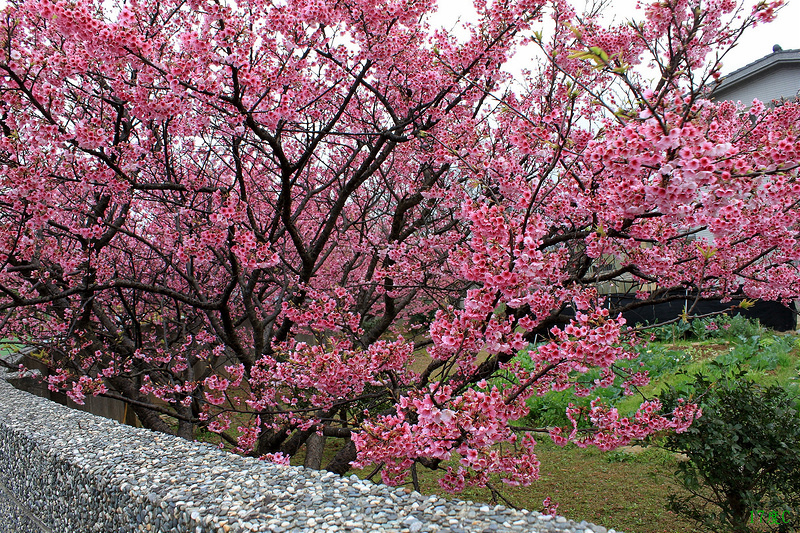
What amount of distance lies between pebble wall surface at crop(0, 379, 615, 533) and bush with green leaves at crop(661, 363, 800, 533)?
184 centimetres

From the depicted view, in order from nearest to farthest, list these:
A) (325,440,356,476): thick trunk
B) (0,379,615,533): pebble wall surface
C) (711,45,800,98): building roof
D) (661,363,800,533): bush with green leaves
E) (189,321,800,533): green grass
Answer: (0,379,615,533): pebble wall surface < (661,363,800,533): bush with green leaves < (189,321,800,533): green grass < (325,440,356,476): thick trunk < (711,45,800,98): building roof

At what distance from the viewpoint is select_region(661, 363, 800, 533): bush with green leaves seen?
3.18 meters

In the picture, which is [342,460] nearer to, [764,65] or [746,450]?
[746,450]

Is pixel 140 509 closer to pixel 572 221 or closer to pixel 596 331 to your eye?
pixel 596 331

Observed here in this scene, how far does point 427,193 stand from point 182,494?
330cm

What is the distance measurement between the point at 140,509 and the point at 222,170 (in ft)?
16.1

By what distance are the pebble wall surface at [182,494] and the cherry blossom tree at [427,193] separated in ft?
1.23

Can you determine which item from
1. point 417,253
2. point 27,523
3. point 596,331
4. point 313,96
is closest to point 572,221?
point 596,331

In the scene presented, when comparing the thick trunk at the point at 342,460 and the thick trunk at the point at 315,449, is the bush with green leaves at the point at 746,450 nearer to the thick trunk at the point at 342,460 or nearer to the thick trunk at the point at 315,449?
the thick trunk at the point at 342,460

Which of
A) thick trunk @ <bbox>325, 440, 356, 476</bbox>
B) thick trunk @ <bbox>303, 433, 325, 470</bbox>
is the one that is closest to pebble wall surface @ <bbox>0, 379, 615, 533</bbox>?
thick trunk @ <bbox>325, 440, 356, 476</bbox>

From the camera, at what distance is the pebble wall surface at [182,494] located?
2.00 meters

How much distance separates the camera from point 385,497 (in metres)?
2.23

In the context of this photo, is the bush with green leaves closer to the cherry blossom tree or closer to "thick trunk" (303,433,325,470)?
the cherry blossom tree

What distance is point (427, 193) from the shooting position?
16.0ft
